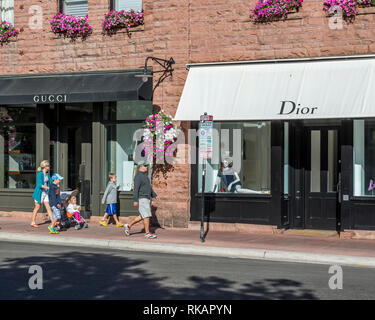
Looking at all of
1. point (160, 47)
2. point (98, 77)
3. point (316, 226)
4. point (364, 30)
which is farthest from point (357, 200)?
point (98, 77)

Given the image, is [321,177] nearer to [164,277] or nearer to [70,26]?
[164,277]

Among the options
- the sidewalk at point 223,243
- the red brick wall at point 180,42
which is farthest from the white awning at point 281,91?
the sidewalk at point 223,243

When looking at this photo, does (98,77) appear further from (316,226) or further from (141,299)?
(141,299)

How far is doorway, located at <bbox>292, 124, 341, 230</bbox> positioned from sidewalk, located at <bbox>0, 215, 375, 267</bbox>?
44.3 inches

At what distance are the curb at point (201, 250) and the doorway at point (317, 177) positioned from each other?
409 centimetres

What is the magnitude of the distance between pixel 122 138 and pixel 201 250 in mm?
6578

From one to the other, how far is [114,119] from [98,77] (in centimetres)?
137

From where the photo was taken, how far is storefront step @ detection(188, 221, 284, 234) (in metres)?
16.7

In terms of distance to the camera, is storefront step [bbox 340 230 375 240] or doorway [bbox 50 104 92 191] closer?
storefront step [bbox 340 230 375 240]

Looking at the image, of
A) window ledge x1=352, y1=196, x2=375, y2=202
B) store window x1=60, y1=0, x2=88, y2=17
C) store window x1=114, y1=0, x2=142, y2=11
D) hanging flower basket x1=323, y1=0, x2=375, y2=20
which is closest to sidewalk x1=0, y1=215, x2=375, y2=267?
window ledge x1=352, y1=196, x2=375, y2=202

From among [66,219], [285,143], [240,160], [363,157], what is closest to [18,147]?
[66,219]

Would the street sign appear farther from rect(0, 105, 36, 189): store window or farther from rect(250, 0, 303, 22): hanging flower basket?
rect(0, 105, 36, 189): store window

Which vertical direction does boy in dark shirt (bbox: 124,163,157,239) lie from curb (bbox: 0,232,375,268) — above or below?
above

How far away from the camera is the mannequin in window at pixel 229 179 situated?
1738 cm
